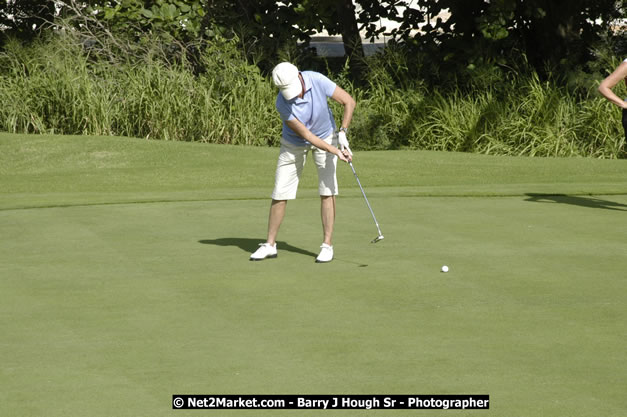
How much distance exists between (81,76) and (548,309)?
12551 millimetres

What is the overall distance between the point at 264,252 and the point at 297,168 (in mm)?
750

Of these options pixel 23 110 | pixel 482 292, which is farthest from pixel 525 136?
pixel 482 292

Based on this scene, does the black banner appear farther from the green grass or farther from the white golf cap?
the white golf cap

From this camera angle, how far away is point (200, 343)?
4.71 meters

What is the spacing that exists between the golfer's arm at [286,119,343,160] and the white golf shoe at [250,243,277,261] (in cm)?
82

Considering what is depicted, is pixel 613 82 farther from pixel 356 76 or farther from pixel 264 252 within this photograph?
pixel 356 76

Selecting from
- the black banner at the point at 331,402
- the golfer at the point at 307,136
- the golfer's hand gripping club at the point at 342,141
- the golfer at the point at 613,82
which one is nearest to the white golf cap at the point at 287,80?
the golfer at the point at 307,136

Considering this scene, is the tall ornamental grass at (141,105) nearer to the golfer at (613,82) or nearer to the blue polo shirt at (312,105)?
the golfer at (613,82)

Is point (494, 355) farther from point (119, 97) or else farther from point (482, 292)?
point (119, 97)

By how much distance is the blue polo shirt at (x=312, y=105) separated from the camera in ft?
22.6

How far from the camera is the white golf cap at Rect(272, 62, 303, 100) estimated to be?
6.70 m

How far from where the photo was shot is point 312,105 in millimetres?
6957

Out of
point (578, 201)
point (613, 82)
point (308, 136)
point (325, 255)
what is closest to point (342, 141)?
point (308, 136)

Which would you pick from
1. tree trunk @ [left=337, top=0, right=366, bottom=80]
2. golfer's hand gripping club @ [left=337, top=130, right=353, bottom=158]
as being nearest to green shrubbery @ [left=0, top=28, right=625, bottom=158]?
tree trunk @ [left=337, top=0, right=366, bottom=80]
